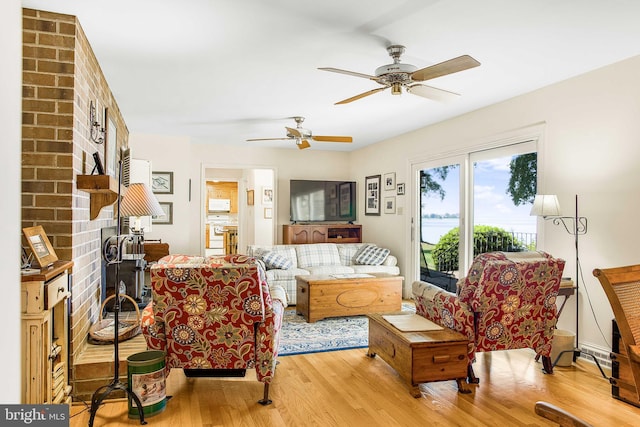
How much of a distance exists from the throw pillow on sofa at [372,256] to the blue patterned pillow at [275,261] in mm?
1113

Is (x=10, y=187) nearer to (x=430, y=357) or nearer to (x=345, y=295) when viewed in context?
(x=430, y=357)

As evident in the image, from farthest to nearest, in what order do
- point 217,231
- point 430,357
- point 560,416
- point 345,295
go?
point 217,231
point 345,295
point 430,357
point 560,416

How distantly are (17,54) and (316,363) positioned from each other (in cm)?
312

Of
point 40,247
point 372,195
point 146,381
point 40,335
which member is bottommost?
point 146,381

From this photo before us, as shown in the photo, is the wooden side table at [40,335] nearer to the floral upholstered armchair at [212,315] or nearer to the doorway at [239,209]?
the floral upholstered armchair at [212,315]

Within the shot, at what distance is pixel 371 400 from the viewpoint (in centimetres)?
273

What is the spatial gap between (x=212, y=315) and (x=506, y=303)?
2.01m

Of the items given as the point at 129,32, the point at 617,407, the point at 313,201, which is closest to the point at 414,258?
the point at 313,201

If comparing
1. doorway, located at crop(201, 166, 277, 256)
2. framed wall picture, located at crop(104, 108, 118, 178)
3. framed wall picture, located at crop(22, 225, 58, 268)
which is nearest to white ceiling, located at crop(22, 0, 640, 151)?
framed wall picture, located at crop(104, 108, 118, 178)

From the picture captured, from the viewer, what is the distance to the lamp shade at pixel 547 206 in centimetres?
339

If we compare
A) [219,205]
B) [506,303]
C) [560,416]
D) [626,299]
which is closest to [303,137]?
[506,303]

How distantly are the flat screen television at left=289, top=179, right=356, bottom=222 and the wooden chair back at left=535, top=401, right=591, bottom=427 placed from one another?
6.25 meters

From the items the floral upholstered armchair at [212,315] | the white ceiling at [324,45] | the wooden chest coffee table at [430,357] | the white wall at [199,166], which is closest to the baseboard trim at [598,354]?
the wooden chest coffee table at [430,357]

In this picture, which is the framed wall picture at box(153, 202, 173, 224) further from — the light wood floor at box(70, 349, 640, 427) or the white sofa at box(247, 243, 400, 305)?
the light wood floor at box(70, 349, 640, 427)
